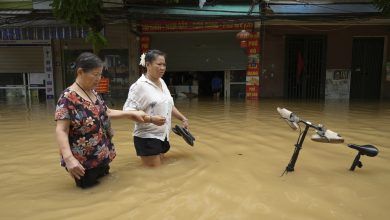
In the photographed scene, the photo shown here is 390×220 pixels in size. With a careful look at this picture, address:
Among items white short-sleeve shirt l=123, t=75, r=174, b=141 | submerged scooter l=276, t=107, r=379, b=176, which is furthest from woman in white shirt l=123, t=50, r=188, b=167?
submerged scooter l=276, t=107, r=379, b=176

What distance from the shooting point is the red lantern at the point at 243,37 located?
12473 millimetres

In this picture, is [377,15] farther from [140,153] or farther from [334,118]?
[140,153]

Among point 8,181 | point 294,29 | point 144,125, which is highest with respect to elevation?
point 294,29

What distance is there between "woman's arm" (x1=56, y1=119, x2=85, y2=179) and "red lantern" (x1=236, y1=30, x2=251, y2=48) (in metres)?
10.1

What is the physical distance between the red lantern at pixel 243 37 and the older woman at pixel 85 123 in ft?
31.3

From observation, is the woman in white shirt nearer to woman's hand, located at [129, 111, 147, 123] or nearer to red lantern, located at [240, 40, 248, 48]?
woman's hand, located at [129, 111, 147, 123]

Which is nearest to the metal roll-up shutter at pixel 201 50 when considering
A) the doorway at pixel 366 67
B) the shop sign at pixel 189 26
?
the shop sign at pixel 189 26

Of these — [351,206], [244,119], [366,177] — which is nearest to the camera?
[351,206]

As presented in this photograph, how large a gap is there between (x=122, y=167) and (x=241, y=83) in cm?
1098

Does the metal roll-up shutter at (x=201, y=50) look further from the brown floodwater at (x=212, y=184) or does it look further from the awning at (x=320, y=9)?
the brown floodwater at (x=212, y=184)

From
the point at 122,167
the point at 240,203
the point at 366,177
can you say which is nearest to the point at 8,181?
the point at 122,167

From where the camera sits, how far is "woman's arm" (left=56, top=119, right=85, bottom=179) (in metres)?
2.95

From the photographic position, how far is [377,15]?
36.2 feet

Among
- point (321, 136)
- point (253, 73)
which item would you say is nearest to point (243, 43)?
point (253, 73)
